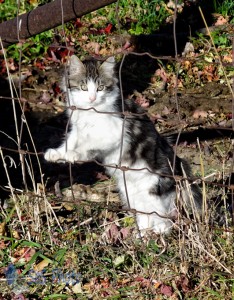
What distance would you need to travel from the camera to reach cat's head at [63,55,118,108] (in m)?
5.30

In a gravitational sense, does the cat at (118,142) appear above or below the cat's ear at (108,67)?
below

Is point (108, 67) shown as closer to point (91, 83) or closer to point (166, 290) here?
point (91, 83)

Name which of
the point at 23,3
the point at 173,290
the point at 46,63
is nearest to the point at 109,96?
the point at 173,290

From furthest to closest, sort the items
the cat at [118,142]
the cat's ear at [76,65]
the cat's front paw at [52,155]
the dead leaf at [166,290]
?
1. the cat's ear at [76,65]
2. the cat at [118,142]
3. the cat's front paw at [52,155]
4. the dead leaf at [166,290]

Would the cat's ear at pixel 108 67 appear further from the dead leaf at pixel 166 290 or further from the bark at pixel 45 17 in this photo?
the dead leaf at pixel 166 290

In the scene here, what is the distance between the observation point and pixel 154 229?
5.20 metres

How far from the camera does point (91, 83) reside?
17.4 ft

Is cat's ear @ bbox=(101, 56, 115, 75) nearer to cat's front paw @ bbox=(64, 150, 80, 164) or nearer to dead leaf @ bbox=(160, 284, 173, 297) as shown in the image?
cat's front paw @ bbox=(64, 150, 80, 164)

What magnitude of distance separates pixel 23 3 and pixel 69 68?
139 inches

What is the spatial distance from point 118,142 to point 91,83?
515 mm

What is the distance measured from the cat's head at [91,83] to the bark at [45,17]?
335 mm

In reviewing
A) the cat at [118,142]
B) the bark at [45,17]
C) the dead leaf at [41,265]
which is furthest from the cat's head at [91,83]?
the dead leaf at [41,265]

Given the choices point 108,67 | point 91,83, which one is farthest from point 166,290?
point 108,67

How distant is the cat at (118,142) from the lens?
523cm
